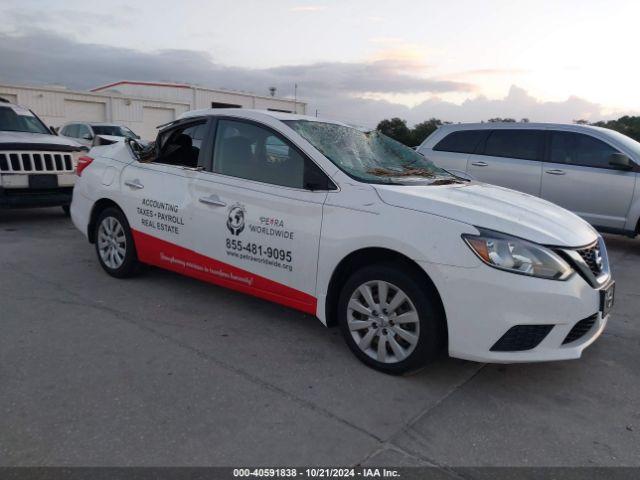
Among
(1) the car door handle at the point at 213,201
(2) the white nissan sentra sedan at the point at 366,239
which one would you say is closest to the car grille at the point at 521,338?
(2) the white nissan sentra sedan at the point at 366,239

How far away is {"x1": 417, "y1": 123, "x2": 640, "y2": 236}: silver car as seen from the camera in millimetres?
7367

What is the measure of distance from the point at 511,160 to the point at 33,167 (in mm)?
7281

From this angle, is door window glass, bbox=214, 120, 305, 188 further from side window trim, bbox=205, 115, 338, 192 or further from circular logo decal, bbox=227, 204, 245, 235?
circular logo decal, bbox=227, 204, 245, 235

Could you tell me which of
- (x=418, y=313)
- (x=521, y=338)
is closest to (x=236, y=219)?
(x=418, y=313)

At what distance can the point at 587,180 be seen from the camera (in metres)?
7.55

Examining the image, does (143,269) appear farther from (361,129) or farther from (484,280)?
(484,280)

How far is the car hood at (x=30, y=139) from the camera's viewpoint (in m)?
8.18

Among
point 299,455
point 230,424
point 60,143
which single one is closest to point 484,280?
point 299,455

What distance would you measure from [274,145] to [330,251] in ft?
3.43

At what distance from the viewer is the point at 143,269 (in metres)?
5.51

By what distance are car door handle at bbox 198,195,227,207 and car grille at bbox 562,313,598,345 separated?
104 inches

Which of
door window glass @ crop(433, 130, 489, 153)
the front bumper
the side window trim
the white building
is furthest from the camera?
the white building

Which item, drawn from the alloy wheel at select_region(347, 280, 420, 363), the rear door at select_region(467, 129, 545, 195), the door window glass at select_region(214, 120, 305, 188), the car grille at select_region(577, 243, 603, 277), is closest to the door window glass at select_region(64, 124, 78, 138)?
the rear door at select_region(467, 129, 545, 195)

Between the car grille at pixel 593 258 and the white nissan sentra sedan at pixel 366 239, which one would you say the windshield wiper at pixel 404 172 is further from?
the car grille at pixel 593 258
